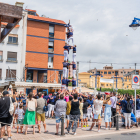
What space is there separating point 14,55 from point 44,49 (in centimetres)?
555

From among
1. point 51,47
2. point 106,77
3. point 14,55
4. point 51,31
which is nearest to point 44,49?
point 51,47

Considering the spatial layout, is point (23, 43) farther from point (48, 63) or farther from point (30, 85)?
point (30, 85)

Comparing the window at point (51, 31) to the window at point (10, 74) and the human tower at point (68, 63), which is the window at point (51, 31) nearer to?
the window at point (10, 74)

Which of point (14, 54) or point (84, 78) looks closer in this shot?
point (14, 54)

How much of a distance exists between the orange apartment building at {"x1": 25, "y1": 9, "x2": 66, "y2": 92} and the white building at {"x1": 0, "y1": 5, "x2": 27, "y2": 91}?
918mm

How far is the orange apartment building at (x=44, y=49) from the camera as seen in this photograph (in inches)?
1393

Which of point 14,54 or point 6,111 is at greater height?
point 14,54

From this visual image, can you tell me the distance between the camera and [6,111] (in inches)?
310

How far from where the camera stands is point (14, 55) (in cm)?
3372

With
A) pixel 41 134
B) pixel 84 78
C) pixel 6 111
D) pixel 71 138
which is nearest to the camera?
pixel 6 111

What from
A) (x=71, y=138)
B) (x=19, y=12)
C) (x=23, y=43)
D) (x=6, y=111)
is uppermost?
(x=23, y=43)

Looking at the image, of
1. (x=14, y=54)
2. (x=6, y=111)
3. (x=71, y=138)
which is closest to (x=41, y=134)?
(x=71, y=138)

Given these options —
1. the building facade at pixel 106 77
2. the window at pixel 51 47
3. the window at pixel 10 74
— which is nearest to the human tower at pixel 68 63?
the window at pixel 10 74

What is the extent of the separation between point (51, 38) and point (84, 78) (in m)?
44.5
